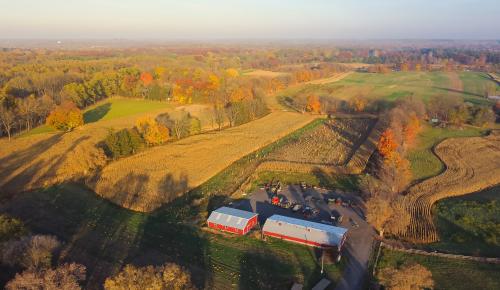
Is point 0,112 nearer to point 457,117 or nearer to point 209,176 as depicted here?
point 209,176

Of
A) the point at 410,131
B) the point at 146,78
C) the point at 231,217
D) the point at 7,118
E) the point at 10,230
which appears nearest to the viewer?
the point at 10,230

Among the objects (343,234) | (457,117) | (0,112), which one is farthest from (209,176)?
(457,117)

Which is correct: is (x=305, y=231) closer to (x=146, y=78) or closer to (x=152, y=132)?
(x=152, y=132)

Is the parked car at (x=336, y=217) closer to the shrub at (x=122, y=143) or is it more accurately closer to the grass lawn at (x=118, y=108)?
the shrub at (x=122, y=143)

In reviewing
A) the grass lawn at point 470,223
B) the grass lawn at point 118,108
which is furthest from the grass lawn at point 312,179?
the grass lawn at point 118,108

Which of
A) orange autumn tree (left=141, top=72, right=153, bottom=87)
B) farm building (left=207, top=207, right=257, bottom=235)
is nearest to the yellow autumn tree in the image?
farm building (left=207, top=207, right=257, bottom=235)

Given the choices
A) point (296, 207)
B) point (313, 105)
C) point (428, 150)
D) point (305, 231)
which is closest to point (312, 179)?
point (296, 207)
